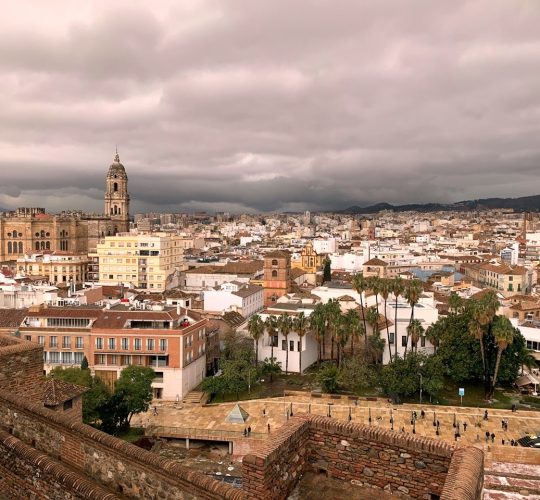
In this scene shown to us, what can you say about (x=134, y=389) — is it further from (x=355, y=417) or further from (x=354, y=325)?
(x=354, y=325)

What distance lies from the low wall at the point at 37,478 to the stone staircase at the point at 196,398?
36.1m

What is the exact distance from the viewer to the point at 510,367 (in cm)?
4494

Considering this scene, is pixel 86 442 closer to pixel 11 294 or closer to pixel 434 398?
pixel 434 398

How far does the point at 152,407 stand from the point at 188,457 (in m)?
8.73

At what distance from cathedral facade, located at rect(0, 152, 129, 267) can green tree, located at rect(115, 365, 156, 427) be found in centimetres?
8579

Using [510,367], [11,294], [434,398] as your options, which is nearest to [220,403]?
[434,398]

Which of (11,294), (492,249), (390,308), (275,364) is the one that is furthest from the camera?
(492,249)

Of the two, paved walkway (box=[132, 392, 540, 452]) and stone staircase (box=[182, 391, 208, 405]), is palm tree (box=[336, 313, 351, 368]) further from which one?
stone staircase (box=[182, 391, 208, 405])

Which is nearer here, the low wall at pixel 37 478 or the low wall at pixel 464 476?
the low wall at pixel 464 476

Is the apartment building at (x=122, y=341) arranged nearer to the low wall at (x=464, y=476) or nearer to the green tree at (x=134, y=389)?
the green tree at (x=134, y=389)

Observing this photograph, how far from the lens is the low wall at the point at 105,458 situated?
Result: 7152mm

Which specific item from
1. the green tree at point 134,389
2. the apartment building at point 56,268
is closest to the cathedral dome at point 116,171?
the apartment building at point 56,268

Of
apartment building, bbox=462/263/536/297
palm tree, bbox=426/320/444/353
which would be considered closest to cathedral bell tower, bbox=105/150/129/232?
apartment building, bbox=462/263/536/297

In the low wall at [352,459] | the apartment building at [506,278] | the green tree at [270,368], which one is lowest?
the green tree at [270,368]
